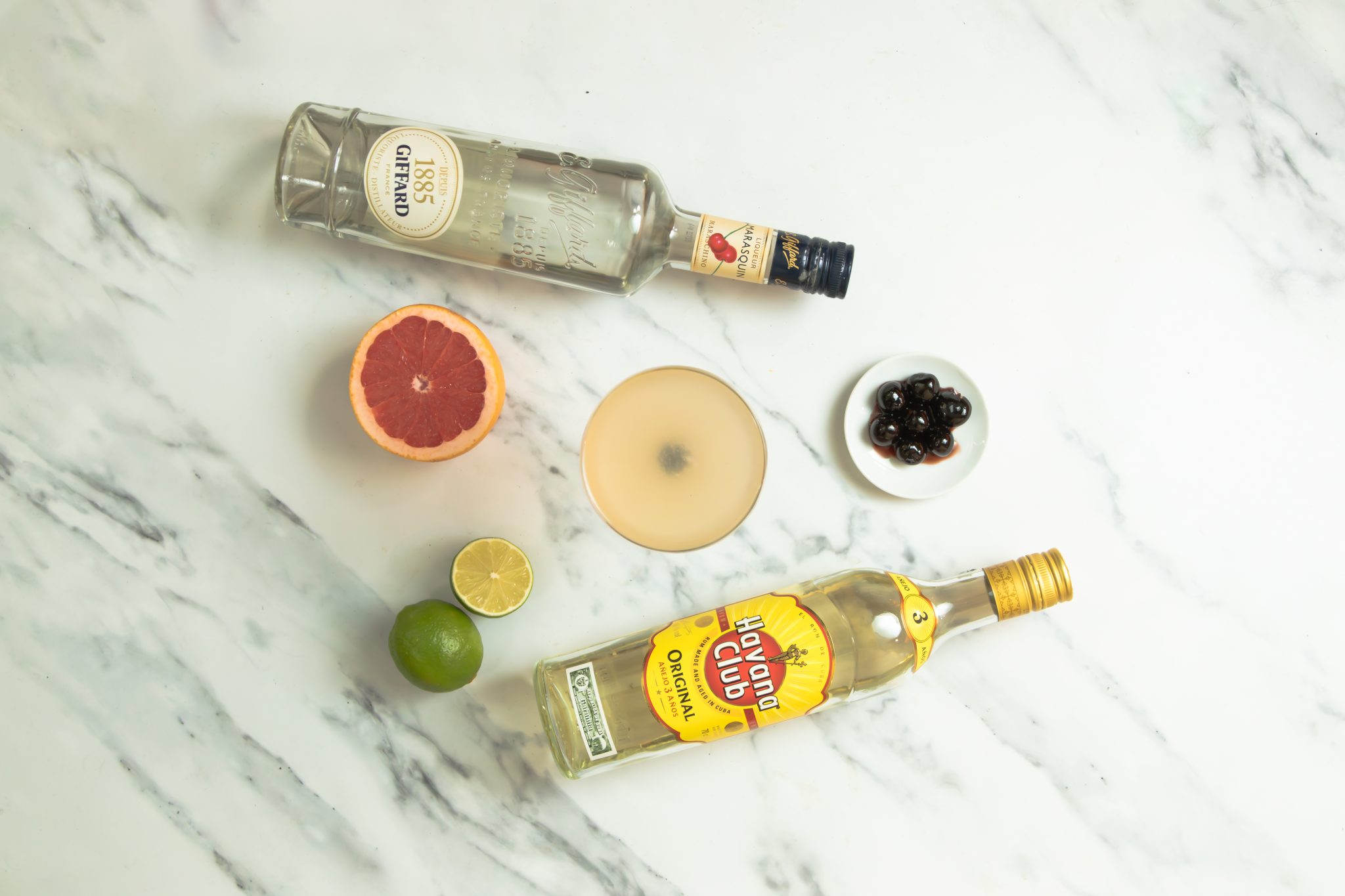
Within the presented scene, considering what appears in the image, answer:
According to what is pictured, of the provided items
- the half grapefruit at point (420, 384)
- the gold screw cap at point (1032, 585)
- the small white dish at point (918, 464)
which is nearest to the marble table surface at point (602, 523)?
the small white dish at point (918, 464)

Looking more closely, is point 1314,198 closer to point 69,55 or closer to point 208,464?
point 208,464

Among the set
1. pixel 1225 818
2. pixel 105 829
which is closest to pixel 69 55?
pixel 105 829

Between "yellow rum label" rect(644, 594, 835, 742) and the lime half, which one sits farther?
the lime half

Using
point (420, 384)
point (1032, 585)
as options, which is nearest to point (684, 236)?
point (420, 384)

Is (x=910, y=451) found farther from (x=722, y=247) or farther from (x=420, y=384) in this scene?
(x=420, y=384)

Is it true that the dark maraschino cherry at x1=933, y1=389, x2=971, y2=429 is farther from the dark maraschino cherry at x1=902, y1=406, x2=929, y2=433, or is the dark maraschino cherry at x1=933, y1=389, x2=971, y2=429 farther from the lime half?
the lime half

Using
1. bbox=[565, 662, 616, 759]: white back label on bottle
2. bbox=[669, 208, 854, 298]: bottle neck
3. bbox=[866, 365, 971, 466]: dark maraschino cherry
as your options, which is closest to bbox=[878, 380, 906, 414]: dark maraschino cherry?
bbox=[866, 365, 971, 466]: dark maraschino cherry

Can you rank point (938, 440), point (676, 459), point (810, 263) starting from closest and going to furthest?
point (676, 459)
point (810, 263)
point (938, 440)
